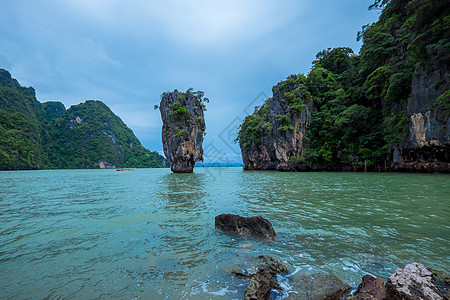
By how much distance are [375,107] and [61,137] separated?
375 feet

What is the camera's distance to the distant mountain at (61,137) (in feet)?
199

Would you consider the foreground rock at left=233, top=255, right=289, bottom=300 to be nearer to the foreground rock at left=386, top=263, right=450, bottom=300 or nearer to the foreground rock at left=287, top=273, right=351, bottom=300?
the foreground rock at left=287, top=273, right=351, bottom=300

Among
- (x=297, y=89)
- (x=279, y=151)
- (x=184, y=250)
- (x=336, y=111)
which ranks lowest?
(x=184, y=250)

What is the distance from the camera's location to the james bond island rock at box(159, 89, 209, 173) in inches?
1321

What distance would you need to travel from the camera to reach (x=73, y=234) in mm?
4367

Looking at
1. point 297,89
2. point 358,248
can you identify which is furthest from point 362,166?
point 358,248

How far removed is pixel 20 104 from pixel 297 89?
114970 mm

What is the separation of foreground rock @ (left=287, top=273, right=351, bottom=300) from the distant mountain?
7828 centimetres

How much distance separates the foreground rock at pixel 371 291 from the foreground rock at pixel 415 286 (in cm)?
6

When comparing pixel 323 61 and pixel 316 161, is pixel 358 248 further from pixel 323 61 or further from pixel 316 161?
pixel 323 61

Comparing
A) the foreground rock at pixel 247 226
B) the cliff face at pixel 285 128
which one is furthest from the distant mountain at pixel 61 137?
the foreground rock at pixel 247 226

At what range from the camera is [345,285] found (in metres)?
2.36

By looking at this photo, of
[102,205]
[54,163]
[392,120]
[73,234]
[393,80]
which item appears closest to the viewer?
[73,234]

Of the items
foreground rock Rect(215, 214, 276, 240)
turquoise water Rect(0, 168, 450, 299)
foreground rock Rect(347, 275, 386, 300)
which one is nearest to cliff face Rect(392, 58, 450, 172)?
turquoise water Rect(0, 168, 450, 299)
